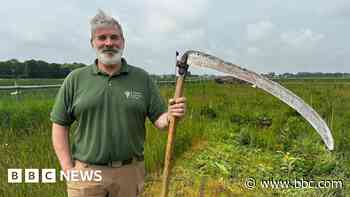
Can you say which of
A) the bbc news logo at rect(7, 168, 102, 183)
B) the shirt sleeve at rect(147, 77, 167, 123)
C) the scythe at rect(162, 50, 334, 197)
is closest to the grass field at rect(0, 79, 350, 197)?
the bbc news logo at rect(7, 168, 102, 183)

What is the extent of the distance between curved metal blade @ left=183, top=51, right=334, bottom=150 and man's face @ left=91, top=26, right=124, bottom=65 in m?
0.60

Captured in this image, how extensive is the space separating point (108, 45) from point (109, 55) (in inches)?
2.4

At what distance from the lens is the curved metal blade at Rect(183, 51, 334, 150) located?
1.84 meters

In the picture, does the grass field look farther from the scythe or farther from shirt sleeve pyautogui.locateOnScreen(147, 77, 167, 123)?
the scythe

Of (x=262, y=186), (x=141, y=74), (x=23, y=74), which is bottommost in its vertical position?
(x=262, y=186)

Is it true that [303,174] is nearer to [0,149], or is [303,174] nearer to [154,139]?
[154,139]

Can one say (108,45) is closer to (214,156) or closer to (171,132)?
(171,132)

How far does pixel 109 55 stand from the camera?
2.35m

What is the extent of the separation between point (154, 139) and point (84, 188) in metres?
3.46

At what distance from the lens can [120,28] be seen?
2418mm

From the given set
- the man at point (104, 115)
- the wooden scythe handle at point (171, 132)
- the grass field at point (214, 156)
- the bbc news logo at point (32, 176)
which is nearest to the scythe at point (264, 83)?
the wooden scythe handle at point (171, 132)

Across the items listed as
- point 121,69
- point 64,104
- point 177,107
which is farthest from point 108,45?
point 177,107

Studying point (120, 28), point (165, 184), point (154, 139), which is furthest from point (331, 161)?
point (120, 28)

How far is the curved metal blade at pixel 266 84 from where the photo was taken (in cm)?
184
